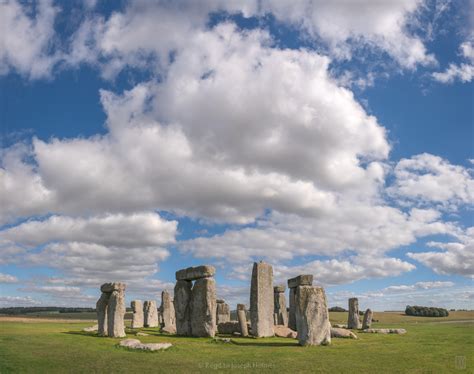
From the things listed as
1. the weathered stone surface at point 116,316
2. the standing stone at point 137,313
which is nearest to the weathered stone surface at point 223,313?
the standing stone at point 137,313

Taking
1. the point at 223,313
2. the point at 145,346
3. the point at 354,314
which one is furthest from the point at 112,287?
the point at 354,314

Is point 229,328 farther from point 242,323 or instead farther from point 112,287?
point 112,287

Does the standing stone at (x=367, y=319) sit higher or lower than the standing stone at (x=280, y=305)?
lower

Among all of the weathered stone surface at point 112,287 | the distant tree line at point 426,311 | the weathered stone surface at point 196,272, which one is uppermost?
the weathered stone surface at point 196,272

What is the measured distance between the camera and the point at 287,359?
1394 centimetres

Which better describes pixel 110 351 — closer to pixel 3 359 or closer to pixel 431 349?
pixel 3 359

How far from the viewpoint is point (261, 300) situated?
23.0 m

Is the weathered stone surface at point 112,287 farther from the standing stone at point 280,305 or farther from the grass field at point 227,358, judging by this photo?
the standing stone at point 280,305

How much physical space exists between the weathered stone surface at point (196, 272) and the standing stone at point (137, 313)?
11.6m

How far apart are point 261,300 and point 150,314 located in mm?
16255

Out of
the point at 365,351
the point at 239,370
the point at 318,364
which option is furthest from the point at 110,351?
the point at 365,351

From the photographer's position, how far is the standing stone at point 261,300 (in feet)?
73.7

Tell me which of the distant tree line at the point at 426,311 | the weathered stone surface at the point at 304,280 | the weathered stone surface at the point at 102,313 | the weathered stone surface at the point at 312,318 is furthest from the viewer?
the distant tree line at the point at 426,311

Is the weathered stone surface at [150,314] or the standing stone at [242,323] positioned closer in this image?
the standing stone at [242,323]
